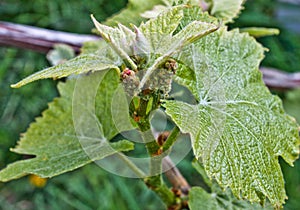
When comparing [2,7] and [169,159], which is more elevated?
[169,159]

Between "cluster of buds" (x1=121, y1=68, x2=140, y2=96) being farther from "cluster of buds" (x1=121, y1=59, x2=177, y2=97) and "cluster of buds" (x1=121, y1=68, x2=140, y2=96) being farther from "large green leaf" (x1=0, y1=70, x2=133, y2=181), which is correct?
"large green leaf" (x1=0, y1=70, x2=133, y2=181)

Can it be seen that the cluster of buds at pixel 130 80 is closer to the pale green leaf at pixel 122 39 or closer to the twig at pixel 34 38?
the pale green leaf at pixel 122 39

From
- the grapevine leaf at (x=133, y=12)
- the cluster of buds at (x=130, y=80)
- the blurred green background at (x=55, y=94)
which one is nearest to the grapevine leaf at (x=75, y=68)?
the cluster of buds at (x=130, y=80)

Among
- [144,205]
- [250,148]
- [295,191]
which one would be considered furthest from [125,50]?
[295,191]

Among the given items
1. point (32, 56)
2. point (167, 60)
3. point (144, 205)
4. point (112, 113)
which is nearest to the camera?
point (167, 60)

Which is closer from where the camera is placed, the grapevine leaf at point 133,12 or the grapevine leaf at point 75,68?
the grapevine leaf at point 75,68

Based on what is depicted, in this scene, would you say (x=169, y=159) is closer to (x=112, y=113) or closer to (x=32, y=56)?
(x=112, y=113)
